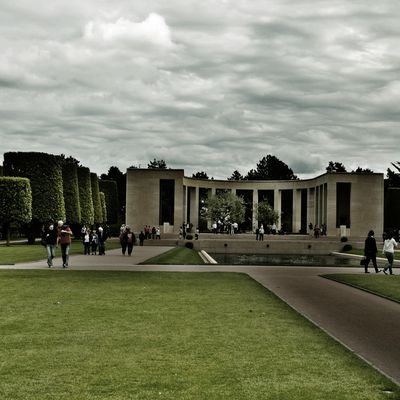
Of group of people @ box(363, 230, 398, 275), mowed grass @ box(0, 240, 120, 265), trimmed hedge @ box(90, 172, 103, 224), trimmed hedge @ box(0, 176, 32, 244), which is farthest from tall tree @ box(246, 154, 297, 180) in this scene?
group of people @ box(363, 230, 398, 275)

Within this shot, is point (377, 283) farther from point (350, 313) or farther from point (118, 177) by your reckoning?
point (118, 177)

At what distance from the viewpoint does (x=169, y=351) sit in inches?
334

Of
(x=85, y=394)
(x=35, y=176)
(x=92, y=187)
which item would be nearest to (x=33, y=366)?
(x=85, y=394)

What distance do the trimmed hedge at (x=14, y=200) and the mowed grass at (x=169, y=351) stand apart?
33.5 m

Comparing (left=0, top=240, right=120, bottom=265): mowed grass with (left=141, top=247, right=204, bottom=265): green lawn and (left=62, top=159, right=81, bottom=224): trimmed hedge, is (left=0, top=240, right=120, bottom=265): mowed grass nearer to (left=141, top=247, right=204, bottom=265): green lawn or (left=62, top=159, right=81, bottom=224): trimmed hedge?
(left=141, top=247, right=204, bottom=265): green lawn

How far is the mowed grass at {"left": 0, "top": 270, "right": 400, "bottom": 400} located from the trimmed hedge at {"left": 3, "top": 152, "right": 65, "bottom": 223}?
36971 mm

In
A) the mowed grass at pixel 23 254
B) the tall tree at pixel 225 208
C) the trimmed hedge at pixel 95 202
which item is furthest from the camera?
the tall tree at pixel 225 208

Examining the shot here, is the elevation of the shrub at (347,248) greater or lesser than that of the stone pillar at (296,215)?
lesser

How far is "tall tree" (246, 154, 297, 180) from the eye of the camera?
131000 millimetres

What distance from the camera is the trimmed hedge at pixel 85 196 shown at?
6288 cm

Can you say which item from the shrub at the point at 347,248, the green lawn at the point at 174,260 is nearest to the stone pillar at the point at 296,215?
the shrub at the point at 347,248

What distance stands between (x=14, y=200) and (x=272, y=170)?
298ft

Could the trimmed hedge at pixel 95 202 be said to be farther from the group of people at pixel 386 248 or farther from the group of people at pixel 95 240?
the group of people at pixel 386 248

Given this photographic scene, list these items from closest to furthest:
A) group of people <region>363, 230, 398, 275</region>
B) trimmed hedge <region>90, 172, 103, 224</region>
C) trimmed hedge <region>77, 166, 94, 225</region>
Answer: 1. group of people <region>363, 230, 398, 275</region>
2. trimmed hedge <region>77, 166, 94, 225</region>
3. trimmed hedge <region>90, 172, 103, 224</region>
